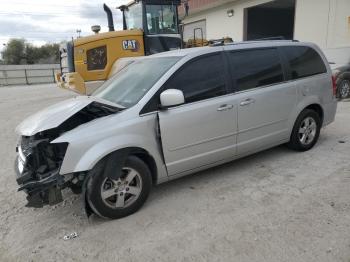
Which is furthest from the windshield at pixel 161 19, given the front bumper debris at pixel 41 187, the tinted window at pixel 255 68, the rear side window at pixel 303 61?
the front bumper debris at pixel 41 187

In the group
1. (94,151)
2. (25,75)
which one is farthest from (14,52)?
(94,151)

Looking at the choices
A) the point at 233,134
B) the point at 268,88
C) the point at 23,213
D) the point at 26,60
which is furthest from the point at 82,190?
the point at 26,60

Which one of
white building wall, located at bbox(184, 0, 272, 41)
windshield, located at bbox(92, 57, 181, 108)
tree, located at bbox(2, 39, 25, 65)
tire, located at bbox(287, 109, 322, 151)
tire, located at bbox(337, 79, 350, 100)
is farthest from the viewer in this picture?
tree, located at bbox(2, 39, 25, 65)

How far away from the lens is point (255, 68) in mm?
4605

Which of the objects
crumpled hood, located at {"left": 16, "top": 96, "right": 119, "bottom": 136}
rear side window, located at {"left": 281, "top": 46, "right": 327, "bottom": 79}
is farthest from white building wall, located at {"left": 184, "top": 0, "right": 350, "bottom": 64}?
crumpled hood, located at {"left": 16, "top": 96, "right": 119, "bottom": 136}

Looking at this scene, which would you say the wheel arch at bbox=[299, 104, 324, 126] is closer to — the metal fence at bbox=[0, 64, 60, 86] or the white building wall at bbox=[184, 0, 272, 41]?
the white building wall at bbox=[184, 0, 272, 41]

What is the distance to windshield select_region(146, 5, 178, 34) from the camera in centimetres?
986

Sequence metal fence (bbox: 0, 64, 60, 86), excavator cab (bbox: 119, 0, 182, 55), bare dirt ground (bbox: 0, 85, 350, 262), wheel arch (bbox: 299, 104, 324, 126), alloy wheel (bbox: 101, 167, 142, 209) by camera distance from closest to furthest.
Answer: bare dirt ground (bbox: 0, 85, 350, 262)
alloy wheel (bbox: 101, 167, 142, 209)
wheel arch (bbox: 299, 104, 324, 126)
excavator cab (bbox: 119, 0, 182, 55)
metal fence (bbox: 0, 64, 60, 86)

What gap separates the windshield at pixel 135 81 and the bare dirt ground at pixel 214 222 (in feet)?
4.18

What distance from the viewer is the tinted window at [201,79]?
3.99 metres

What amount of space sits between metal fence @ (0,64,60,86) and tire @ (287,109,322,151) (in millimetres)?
27642

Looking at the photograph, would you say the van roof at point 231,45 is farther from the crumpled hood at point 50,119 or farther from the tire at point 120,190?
the tire at point 120,190

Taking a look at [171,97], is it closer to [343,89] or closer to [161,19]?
[161,19]

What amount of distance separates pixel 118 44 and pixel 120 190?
6803mm
